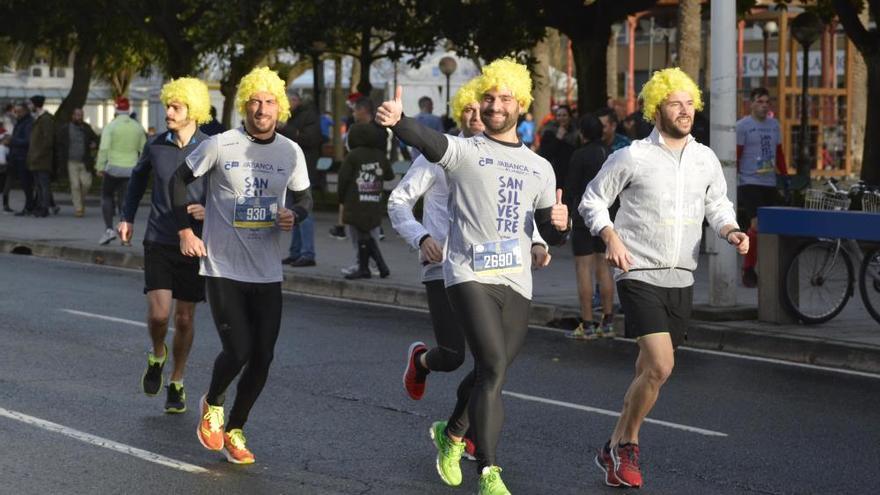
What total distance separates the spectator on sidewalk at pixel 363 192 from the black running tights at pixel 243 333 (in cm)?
876

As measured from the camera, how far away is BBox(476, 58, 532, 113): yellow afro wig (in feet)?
23.4

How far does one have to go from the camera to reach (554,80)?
167 feet

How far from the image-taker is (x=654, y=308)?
7.45 m

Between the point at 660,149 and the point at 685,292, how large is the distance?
0.64 m

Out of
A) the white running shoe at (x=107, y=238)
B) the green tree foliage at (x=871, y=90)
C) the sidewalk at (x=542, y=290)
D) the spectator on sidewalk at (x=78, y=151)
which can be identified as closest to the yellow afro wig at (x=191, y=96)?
the sidewalk at (x=542, y=290)

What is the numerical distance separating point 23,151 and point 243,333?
2056 centimetres

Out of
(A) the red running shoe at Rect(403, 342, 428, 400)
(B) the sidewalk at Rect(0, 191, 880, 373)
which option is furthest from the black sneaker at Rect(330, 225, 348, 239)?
(A) the red running shoe at Rect(403, 342, 428, 400)

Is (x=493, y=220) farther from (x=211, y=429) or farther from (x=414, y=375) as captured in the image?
(x=211, y=429)

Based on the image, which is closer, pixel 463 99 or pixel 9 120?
pixel 463 99

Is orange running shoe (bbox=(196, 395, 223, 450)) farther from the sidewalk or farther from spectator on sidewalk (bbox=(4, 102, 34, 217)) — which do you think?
spectator on sidewalk (bbox=(4, 102, 34, 217))

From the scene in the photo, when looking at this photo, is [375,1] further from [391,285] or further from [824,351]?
[824,351]

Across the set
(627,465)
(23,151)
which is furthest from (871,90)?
(627,465)

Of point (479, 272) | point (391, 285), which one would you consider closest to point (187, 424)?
point (479, 272)

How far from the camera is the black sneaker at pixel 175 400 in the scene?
9.31m
